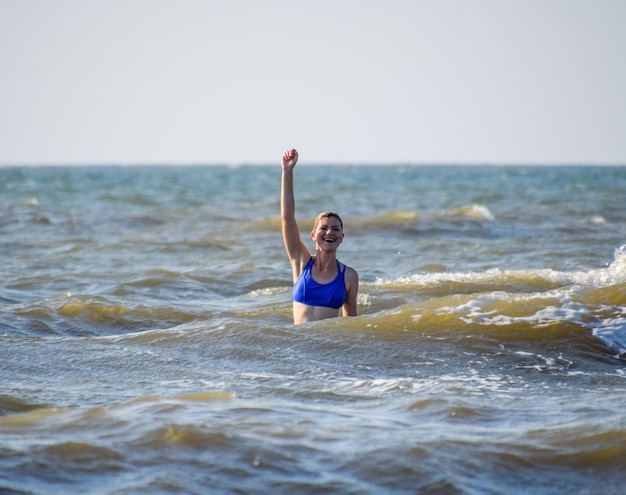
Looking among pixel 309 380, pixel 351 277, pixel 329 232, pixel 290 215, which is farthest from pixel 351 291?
pixel 309 380

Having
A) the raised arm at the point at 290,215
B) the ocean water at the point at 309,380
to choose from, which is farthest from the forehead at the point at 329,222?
the ocean water at the point at 309,380

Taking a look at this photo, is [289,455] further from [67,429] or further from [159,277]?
[159,277]

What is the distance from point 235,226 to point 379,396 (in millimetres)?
15286

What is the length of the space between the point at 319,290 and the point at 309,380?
173 cm

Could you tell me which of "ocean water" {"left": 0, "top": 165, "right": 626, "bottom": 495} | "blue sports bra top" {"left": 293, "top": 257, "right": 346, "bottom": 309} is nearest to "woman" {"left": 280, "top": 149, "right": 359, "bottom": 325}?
"blue sports bra top" {"left": 293, "top": 257, "right": 346, "bottom": 309}

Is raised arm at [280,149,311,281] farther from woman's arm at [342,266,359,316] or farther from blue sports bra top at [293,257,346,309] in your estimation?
woman's arm at [342,266,359,316]

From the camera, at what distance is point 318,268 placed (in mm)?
8141

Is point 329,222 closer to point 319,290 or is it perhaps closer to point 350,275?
point 350,275

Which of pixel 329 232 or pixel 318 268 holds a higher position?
pixel 329 232

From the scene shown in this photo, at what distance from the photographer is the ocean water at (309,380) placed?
4.68 meters

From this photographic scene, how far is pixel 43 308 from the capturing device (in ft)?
31.8

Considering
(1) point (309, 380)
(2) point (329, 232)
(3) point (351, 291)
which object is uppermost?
(2) point (329, 232)

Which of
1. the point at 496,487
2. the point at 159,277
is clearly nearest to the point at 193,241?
the point at 159,277

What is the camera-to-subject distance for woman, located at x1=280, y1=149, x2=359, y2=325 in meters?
7.91
